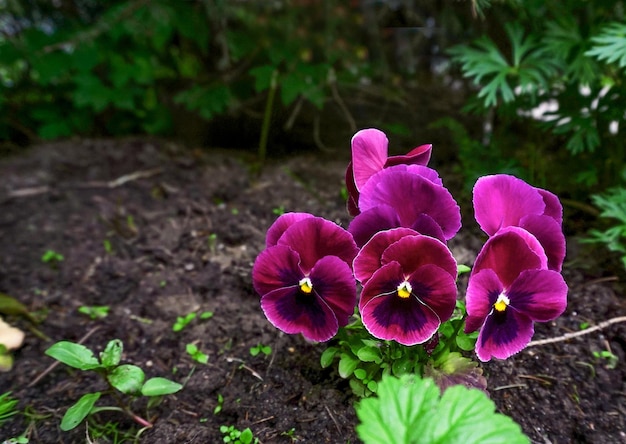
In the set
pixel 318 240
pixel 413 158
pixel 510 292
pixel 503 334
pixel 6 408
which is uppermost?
pixel 413 158

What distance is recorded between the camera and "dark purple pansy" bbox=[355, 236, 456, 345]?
1.13m

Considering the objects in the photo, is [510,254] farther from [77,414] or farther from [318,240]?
[77,414]

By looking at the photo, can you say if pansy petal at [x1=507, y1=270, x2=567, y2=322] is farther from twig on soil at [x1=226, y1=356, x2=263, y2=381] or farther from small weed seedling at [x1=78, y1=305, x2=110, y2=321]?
small weed seedling at [x1=78, y1=305, x2=110, y2=321]

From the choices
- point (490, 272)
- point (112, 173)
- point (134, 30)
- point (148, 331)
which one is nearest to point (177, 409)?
point (148, 331)

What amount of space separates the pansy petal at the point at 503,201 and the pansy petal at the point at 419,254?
5.1 inches

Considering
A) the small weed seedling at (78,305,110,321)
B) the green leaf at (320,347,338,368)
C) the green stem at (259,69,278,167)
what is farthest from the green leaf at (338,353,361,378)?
the green stem at (259,69,278,167)

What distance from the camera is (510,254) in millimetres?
1131

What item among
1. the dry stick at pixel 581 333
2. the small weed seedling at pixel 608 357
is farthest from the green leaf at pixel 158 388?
the small weed seedling at pixel 608 357

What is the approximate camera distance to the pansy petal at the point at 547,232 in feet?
3.88

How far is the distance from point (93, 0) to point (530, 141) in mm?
2984

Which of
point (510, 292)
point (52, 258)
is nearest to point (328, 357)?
point (510, 292)

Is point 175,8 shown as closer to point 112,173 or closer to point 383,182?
point 112,173

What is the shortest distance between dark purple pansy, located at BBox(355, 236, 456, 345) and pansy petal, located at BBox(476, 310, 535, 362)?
0.30 ft

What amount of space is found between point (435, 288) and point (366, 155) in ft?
1.22
